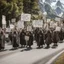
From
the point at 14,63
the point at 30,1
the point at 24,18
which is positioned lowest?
the point at 14,63

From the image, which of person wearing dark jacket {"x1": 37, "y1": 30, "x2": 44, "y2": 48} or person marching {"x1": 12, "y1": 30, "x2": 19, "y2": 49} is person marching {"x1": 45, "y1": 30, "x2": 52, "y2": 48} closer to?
person wearing dark jacket {"x1": 37, "y1": 30, "x2": 44, "y2": 48}

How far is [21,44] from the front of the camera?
3416cm

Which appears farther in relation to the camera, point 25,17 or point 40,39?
point 25,17

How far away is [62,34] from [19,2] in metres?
26.2

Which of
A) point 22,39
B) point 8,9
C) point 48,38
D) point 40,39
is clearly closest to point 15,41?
point 22,39

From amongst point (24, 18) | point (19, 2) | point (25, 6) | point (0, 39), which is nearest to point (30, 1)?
point (25, 6)

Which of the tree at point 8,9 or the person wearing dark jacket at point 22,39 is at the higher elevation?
the tree at point 8,9

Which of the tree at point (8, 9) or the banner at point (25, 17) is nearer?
the banner at point (25, 17)

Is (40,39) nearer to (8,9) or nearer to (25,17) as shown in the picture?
(25,17)

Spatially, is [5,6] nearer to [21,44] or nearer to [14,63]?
[21,44]

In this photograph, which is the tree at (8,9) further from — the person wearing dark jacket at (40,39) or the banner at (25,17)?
the person wearing dark jacket at (40,39)

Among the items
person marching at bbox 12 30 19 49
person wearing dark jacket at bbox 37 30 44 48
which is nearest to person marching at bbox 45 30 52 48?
person wearing dark jacket at bbox 37 30 44 48

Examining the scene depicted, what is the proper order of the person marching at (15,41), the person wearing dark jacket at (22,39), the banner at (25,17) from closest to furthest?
the person marching at (15,41), the person wearing dark jacket at (22,39), the banner at (25,17)

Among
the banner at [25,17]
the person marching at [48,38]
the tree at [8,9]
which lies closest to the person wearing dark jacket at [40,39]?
the person marching at [48,38]
